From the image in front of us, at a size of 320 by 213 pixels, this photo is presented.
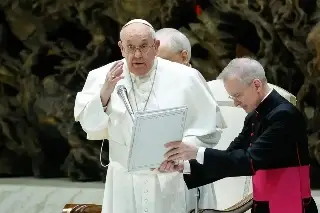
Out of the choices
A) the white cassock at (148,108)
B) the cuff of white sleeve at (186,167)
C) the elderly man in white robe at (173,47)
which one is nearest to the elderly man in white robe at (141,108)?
the white cassock at (148,108)

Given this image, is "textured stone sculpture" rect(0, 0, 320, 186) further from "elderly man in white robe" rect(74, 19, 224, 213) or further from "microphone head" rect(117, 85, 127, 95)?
"microphone head" rect(117, 85, 127, 95)

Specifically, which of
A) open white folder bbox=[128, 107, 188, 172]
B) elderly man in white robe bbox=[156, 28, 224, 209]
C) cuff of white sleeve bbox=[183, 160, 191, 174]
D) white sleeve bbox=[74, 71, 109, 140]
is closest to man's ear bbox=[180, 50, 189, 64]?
elderly man in white robe bbox=[156, 28, 224, 209]

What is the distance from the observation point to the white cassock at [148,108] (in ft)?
11.7

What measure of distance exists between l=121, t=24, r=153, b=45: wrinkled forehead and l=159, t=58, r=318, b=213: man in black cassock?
0.42 meters

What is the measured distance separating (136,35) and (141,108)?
0.41 m

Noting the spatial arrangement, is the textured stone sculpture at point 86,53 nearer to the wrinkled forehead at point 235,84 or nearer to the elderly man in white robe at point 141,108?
the elderly man in white robe at point 141,108

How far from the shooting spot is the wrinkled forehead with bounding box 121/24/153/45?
11.3ft

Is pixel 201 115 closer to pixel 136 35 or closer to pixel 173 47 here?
pixel 136 35

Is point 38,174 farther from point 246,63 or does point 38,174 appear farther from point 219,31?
point 246,63

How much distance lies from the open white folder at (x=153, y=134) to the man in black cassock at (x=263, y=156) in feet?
0.27

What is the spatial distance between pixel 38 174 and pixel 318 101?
9.55 ft

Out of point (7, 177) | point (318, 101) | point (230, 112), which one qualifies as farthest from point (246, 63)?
point (7, 177)

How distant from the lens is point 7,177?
744cm

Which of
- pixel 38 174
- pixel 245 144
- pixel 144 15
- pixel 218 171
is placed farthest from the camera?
pixel 38 174
